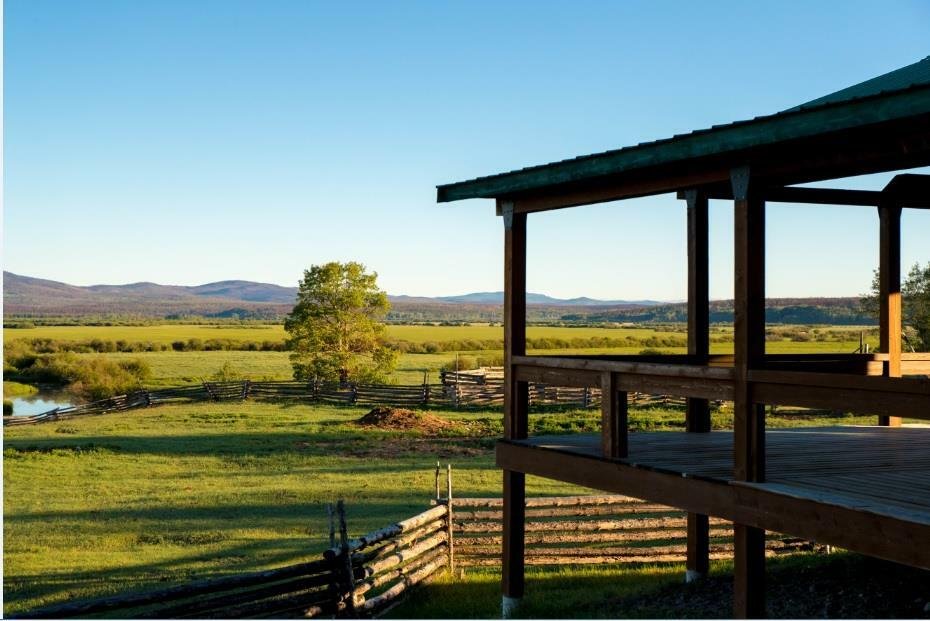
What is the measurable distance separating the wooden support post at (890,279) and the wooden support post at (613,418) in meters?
3.96

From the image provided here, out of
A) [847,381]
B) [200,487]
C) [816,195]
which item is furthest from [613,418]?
[200,487]

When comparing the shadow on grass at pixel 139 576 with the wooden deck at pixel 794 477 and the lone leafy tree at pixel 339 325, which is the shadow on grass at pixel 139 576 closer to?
the wooden deck at pixel 794 477

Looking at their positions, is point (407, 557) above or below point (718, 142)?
below

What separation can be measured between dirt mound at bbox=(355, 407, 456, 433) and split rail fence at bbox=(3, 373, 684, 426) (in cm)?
638

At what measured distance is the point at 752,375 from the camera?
7.70 meters

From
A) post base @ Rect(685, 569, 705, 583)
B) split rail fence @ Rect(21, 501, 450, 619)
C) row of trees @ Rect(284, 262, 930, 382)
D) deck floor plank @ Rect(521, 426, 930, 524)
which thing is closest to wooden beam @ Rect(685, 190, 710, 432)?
deck floor plank @ Rect(521, 426, 930, 524)

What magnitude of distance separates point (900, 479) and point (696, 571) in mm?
3761

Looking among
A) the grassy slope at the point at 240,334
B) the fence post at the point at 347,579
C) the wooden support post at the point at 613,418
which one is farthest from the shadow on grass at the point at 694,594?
the grassy slope at the point at 240,334

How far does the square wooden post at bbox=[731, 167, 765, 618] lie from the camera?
7750 millimetres

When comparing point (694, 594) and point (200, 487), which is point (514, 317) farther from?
point (200, 487)

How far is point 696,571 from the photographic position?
11414mm

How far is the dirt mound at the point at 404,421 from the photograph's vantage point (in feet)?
110

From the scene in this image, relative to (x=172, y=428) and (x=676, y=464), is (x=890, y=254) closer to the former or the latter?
(x=676, y=464)

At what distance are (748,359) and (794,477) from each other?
109 cm
